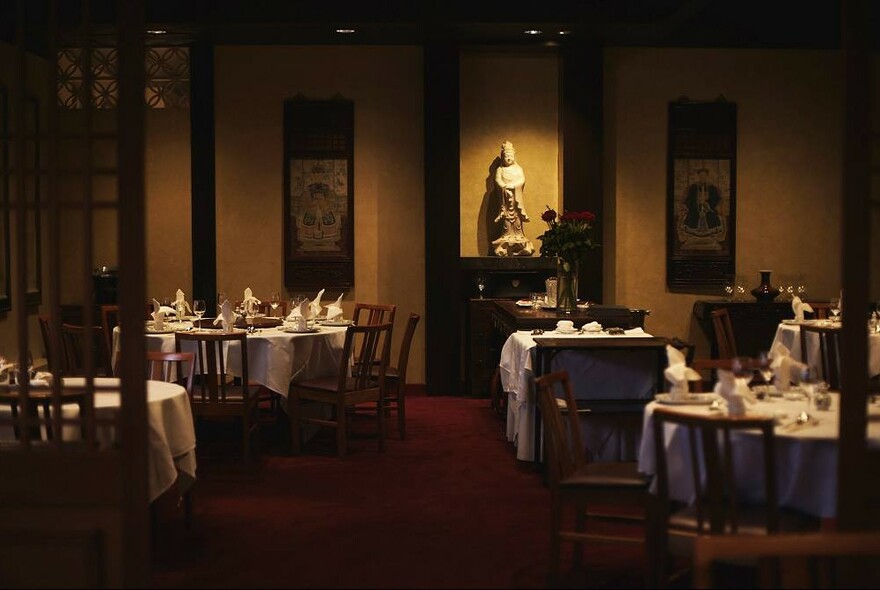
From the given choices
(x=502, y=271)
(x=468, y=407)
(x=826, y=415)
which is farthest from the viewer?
(x=502, y=271)

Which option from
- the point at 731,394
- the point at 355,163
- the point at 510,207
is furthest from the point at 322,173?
the point at 731,394

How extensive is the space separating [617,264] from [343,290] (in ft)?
8.52

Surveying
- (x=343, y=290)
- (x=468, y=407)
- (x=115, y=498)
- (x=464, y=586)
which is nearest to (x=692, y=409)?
(x=464, y=586)

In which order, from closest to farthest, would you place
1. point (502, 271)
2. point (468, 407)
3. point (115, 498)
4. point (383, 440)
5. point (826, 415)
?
point (115, 498) → point (826, 415) → point (383, 440) → point (468, 407) → point (502, 271)

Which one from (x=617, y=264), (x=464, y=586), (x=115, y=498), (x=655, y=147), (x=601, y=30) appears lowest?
(x=464, y=586)

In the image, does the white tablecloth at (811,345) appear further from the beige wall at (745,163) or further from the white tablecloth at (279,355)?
the white tablecloth at (279,355)

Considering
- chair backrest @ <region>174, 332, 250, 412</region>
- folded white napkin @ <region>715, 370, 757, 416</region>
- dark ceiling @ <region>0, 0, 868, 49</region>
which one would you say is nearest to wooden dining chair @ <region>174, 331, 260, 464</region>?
chair backrest @ <region>174, 332, 250, 412</region>

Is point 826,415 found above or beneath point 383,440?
above

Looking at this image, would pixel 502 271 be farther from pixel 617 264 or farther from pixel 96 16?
pixel 96 16

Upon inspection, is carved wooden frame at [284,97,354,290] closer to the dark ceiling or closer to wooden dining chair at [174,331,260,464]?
the dark ceiling

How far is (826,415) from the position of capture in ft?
14.0

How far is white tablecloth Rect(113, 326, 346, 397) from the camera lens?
713 cm

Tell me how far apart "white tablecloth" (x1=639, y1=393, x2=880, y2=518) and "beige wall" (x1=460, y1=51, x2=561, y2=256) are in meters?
6.27

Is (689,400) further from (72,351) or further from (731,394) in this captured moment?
(72,351)
